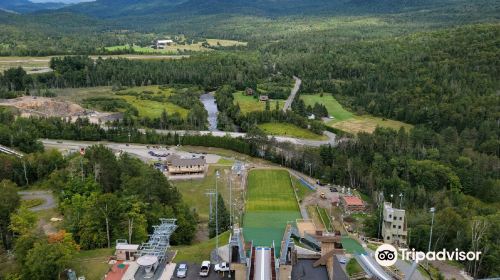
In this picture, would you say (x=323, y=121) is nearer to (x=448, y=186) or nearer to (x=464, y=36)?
(x=448, y=186)

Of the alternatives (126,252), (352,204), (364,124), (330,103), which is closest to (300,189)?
(352,204)

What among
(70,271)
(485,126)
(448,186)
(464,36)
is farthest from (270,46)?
(70,271)

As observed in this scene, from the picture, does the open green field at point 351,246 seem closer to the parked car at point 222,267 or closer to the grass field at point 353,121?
the parked car at point 222,267

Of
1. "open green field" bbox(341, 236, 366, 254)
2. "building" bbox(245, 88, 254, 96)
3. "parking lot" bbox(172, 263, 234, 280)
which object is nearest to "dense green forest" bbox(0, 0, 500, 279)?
"building" bbox(245, 88, 254, 96)

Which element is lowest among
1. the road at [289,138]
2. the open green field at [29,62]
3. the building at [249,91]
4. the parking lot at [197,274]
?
the road at [289,138]

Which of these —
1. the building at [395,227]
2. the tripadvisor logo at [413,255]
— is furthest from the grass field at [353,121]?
the tripadvisor logo at [413,255]

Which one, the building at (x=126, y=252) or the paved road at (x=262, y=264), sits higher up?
the paved road at (x=262, y=264)
